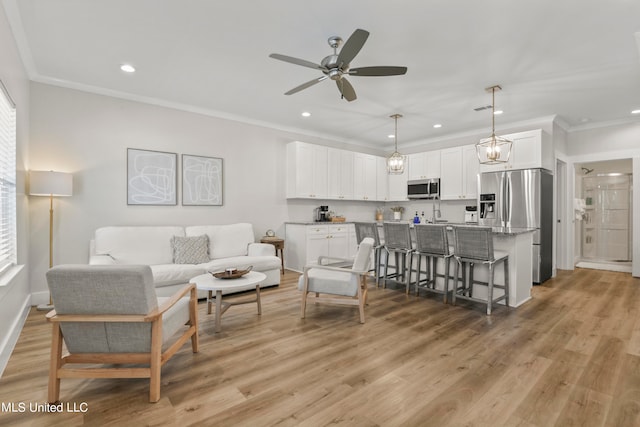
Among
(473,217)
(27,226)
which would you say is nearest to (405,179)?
(473,217)

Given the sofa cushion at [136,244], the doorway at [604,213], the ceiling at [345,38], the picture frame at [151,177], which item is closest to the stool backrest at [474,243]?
the ceiling at [345,38]

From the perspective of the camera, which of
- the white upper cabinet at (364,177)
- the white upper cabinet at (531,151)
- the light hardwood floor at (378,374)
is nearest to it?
the light hardwood floor at (378,374)

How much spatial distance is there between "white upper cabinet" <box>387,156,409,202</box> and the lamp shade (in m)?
6.12

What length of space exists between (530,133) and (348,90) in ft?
12.1

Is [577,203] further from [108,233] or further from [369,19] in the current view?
[108,233]

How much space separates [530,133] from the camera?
16.7ft

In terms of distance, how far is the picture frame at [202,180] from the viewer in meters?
4.84

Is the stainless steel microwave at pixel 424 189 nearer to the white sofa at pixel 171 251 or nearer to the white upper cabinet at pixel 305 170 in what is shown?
the white upper cabinet at pixel 305 170

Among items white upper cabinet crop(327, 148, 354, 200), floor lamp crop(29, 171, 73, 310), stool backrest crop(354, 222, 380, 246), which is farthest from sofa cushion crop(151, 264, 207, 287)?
white upper cabinet crop(327, 148, 354, 200)

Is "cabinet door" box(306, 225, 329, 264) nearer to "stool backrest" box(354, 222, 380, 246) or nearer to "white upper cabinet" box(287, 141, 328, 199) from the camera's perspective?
"white upper cabinet" box(287, 141, 328, 199)

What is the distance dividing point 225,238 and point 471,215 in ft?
15.1

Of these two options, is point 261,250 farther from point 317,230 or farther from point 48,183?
point 48,183

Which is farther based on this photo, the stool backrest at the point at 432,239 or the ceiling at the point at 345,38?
the stool backrest at the point at 432,239

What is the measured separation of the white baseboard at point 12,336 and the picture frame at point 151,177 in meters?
1.65
